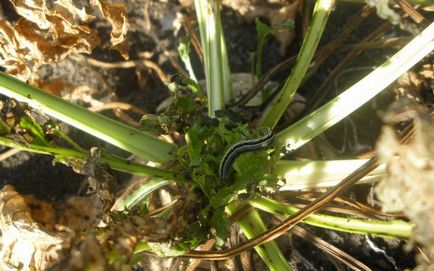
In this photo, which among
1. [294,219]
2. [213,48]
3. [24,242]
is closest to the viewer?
[294,219]

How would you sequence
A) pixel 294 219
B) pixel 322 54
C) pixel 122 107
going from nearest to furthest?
pixel 294 219 → pixel 322 54 → pixel 122 107

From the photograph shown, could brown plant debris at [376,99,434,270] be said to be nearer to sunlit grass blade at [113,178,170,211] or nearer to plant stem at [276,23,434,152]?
plant stem at [276,23,434,152]

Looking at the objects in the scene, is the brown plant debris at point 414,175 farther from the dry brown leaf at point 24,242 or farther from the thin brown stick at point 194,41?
the thin brown stick at point 194,41

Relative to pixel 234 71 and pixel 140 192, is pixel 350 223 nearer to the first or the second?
pixel 140 192

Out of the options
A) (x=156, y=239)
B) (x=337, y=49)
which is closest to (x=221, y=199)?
(x=156, y=239)

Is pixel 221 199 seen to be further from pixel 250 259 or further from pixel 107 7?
pixel 107 7

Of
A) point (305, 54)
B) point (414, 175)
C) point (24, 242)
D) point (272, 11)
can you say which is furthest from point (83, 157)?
point (272, 11)

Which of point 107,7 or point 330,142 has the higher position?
point 107,7
